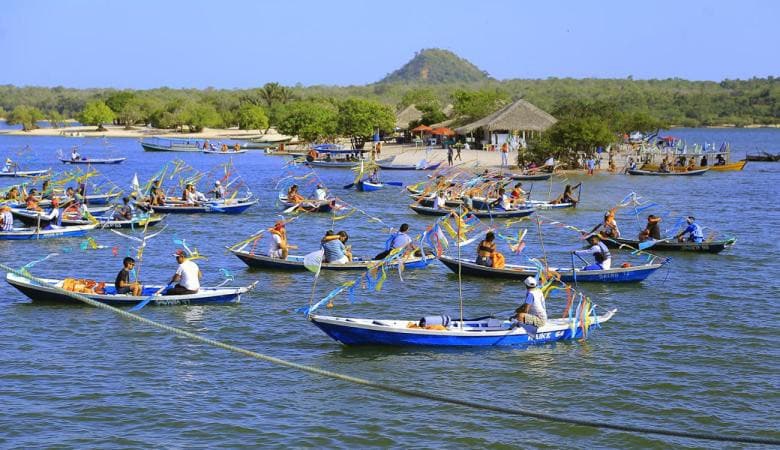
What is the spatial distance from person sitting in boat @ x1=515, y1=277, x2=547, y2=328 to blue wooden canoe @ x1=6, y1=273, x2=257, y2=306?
670cm

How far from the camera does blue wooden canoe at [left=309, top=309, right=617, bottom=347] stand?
17.8 metres

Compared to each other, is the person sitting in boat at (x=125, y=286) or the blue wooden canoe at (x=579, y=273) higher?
the person sitting in boat at (x=125, y=286)

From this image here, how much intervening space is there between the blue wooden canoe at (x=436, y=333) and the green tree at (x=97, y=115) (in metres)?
117

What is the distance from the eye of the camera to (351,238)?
34.1 meters

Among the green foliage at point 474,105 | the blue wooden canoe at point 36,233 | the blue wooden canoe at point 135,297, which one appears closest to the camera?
the blue wooden canoe at point 135,297

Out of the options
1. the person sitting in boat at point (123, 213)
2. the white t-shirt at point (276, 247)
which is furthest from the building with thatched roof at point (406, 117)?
the white t-shirt at point (276, 247)

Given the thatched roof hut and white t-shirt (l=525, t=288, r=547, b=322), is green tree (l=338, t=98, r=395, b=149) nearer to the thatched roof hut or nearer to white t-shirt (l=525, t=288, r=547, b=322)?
the thatched roof hut

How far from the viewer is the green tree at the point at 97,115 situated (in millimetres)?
128000

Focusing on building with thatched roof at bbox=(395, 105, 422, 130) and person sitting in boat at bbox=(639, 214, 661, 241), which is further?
building with thatched roof at bbox=(395, 105, 422, 130)

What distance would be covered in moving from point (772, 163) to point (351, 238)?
173 feet

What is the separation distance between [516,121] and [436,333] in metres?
55.8

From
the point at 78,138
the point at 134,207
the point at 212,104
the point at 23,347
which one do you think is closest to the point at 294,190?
the point at 134,207

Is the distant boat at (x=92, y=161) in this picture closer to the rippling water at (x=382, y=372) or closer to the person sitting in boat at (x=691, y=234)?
the rippling water at (x=382, y=372)

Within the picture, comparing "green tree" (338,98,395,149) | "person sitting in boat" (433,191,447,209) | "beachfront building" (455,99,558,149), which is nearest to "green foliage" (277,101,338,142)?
"green tree" (338,98,395,149)
